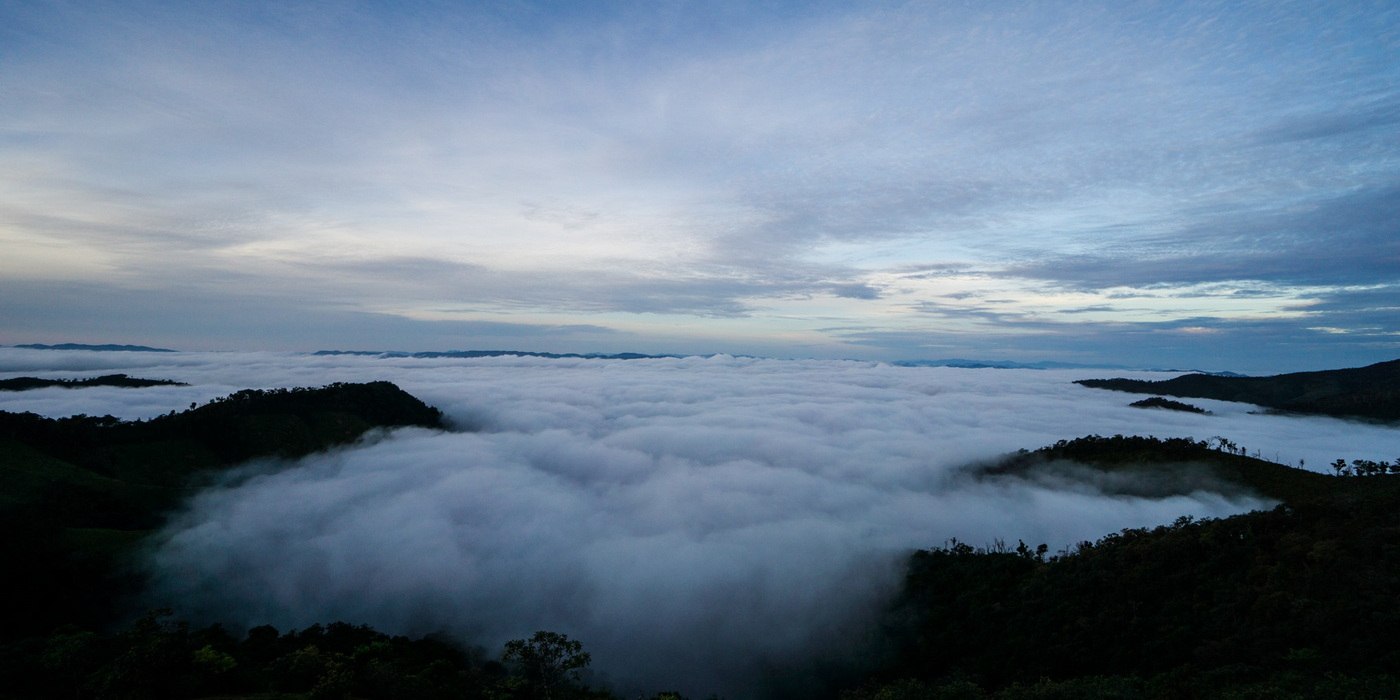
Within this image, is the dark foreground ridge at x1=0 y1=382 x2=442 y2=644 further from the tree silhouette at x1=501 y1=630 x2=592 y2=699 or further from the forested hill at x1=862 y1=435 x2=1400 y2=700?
the forested hill at x1=862 y1=435 x2=1400 y2=700

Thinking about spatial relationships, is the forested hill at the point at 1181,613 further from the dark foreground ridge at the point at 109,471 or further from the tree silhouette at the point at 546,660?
the dark foreground ridge at the point at 109,471

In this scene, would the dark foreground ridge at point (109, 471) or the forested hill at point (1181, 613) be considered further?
the dark foreground ridge at point (109, 471)

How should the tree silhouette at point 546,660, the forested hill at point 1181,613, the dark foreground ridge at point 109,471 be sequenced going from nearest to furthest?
the forested hill at point 1181,613
the tree silhouette at point 546,660
the dark foreground ridge at point 109,471

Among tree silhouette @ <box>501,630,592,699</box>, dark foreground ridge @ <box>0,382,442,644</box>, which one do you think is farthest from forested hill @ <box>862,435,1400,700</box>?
dark foreground ridge @ <box>0,382,442,644</box>

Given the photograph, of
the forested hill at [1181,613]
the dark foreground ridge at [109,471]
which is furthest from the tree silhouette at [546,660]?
the dark foreground ridge at [109,471]

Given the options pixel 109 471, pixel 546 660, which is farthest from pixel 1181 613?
pixel 109 471

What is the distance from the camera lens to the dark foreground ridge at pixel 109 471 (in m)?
68.4

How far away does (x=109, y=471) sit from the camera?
360 ft

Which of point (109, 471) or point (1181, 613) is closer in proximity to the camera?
point (1181, 613)

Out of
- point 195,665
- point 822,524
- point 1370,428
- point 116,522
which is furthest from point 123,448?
point 1370,428

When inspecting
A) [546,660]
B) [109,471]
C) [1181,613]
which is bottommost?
[546,660]

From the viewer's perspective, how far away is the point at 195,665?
131 feet

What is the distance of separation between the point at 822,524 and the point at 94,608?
11073 cm

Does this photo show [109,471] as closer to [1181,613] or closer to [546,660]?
[546,660]
